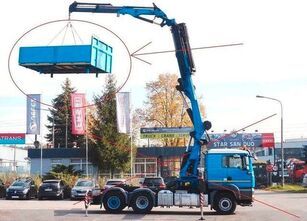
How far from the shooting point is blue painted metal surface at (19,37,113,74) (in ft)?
47.2

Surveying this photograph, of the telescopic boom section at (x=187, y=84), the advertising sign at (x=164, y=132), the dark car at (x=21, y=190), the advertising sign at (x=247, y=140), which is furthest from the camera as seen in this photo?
the advertising sign at (x=247, y=140)

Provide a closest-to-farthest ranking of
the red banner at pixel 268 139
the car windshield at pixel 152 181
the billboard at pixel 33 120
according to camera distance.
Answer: the car windshield at pixel 152 181
the billboard at pixel 33 120
the red banner at pixel 268 139

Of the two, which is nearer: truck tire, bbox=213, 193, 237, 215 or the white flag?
truck tire, bbox=213, 193, 237, 215

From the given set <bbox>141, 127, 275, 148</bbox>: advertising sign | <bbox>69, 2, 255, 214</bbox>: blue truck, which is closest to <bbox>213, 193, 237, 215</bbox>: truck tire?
<bbox>69, 2, 255, 214</bbox>: blue truck

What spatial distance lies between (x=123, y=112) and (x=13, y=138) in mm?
17291

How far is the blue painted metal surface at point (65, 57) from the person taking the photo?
14.4 metres

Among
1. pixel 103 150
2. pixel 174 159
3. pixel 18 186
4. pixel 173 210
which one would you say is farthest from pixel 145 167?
pixel 173 210

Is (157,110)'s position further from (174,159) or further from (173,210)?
(173,210)

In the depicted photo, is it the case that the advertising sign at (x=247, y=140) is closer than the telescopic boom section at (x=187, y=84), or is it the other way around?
the telescopic boom section at (x=187, y=84)

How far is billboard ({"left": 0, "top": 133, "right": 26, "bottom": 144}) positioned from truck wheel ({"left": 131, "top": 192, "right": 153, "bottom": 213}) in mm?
37999

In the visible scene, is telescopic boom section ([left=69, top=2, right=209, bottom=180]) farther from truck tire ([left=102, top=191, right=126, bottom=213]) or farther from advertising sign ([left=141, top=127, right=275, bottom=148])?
advertising sign ([left=141, top=127, right=275, bottom=148])

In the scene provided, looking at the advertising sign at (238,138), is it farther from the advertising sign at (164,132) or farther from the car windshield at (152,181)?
the car windshield at (152,181)

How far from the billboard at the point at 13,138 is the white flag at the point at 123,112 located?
1590cm

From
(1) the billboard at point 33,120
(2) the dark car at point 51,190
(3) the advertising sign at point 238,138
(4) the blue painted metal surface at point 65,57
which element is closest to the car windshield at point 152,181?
(2) the dark car at point 51,190
